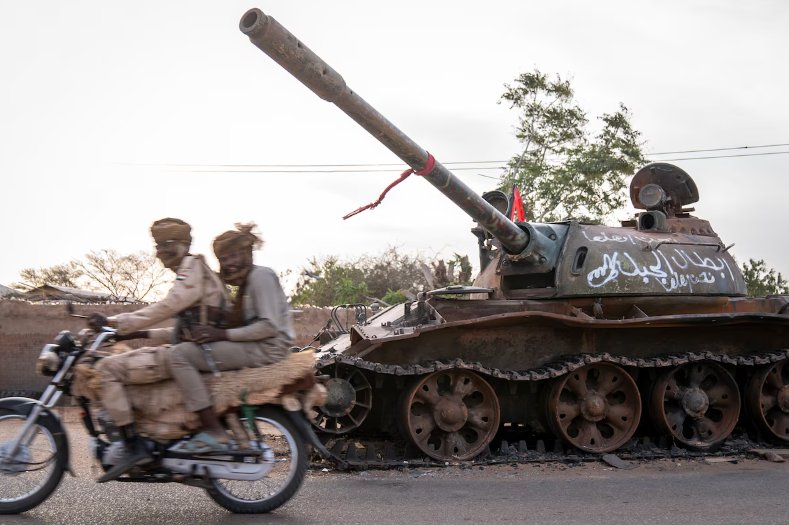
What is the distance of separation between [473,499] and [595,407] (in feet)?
9.22

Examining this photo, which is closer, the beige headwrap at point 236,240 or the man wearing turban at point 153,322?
the man wearing turban at point 153,322

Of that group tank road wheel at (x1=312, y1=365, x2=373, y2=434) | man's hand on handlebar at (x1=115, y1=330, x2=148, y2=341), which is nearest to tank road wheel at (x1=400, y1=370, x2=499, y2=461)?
tank road wheel at (x1=312, y1=365, x2=373, y2=434)

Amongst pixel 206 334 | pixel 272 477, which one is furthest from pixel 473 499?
pixel 206 334

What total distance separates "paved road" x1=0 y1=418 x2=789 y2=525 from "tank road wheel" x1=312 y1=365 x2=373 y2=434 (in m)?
0.62

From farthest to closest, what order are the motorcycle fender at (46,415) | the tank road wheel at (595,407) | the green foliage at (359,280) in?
1. the green foliage at (359,280)
2. the tank road wheel at (595,407)
3. the motorcycle fender at (46,415)

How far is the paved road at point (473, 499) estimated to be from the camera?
5.45 meters

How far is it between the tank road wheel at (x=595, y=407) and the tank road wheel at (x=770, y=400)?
4.88 ft

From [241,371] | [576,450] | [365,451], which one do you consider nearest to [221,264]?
[241,371]

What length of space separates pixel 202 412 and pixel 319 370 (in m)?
2.76

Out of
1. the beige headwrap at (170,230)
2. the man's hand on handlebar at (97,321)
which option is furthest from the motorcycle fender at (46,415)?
the beige headwrap at (170,230)

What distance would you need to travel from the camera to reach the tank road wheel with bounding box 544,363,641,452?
8.67 metres

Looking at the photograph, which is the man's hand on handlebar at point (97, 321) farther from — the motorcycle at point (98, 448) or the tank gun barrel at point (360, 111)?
the tank gun barrel at point (360, 111)

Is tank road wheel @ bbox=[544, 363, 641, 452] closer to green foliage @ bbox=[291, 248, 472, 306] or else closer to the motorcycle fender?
the motorcycle fender

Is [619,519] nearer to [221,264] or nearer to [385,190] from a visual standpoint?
[221,264]
